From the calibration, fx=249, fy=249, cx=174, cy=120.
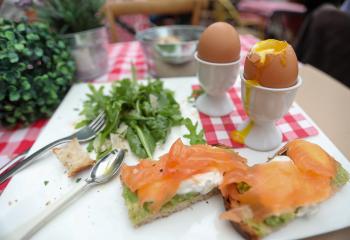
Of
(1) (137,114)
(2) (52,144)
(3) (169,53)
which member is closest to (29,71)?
(2) (52,144)

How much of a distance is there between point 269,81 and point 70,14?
831 millimetres

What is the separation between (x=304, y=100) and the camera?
99 cm

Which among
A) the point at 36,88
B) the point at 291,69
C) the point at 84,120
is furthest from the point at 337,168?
the point at 36,88

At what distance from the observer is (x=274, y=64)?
1.97 feet

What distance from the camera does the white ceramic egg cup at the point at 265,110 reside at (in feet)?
2.07

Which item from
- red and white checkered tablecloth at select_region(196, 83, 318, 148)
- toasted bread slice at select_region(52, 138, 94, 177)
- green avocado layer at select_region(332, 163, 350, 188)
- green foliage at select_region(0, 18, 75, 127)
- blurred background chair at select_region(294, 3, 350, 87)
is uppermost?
green foliage at select_region(0, 18, 75, 127)

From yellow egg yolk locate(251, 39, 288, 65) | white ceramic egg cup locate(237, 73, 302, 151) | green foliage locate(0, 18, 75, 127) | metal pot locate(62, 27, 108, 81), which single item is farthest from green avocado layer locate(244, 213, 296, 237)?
metal pot locate(62, 27, 108, 81)

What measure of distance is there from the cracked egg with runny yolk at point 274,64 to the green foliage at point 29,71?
27.2 inches

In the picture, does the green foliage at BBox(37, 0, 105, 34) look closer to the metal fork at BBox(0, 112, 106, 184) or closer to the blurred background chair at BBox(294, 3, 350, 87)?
the metal fork at BBox(0, 112, 106, 184)

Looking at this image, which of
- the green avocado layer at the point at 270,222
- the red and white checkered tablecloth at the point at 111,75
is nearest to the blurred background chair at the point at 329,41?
the red and white checkered tablecloth at the point at 111,75

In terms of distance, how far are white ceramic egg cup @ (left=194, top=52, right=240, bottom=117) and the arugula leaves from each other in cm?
11

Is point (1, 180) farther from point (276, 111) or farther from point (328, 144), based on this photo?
point (328, 144)

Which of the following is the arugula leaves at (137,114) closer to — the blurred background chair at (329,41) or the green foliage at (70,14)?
the green foliage at (70,14)

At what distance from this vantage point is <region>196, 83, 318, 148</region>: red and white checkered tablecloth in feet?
2.53
